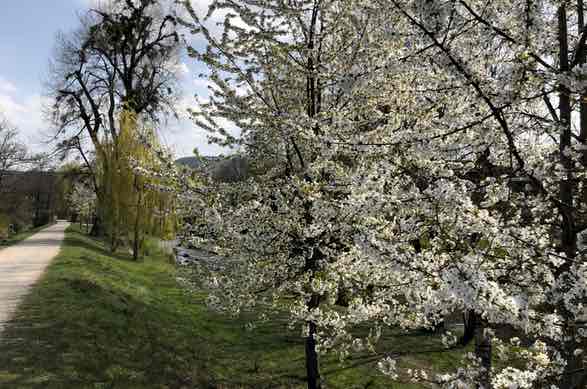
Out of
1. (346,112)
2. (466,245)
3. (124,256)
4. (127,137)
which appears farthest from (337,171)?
(124,256)

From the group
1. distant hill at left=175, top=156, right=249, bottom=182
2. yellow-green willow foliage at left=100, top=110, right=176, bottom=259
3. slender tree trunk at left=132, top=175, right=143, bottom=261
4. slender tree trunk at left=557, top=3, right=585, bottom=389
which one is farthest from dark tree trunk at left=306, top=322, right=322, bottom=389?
slender tree trunk at left=132, top=175, right=143, bottom=261

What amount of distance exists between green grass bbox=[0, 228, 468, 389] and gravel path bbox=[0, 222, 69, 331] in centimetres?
28

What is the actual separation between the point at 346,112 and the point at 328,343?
2.90 metres

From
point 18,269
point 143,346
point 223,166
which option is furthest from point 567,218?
point 18,269

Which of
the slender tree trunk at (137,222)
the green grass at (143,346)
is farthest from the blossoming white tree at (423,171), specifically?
the slender tree trunk at (137,222)

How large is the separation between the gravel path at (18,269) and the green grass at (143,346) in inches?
10.9

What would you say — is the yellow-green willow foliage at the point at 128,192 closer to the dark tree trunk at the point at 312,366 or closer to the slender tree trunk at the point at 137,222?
the slender tree trunk at the point at 137,222

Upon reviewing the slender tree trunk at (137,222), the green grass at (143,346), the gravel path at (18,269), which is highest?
Result: the slender tree trunk at (137,222)

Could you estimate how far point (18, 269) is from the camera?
41.0ft

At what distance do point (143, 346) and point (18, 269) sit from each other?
6635 millimetres

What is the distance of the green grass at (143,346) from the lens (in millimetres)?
6449

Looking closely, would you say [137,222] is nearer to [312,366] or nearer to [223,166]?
[223,166]

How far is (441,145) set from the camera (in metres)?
3.27

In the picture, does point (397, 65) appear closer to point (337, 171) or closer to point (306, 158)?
point (337, 171)
